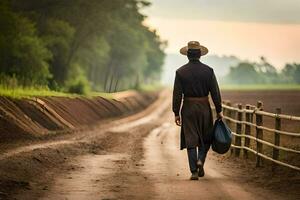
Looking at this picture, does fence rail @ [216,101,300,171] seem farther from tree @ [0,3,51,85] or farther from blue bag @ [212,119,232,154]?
tree @ [0,3,51,85]

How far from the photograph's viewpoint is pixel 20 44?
4397 centimetres

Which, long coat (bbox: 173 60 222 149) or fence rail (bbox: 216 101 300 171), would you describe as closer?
long coat (bbox: 173 60 222 149)

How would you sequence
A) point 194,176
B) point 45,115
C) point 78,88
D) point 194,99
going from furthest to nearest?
1. point 78,88
2. point 45,115
3. point 194,99
4. point 194,176

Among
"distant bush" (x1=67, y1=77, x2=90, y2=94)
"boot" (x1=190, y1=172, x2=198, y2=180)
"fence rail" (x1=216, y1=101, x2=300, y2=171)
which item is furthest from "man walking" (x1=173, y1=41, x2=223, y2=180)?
"distant bush" (x1=67, y1=77, x2=90, y2=94)

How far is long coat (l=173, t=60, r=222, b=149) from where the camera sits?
13.0 meters

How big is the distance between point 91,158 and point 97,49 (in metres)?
46.5

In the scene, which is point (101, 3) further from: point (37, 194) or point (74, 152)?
point (37, 194)

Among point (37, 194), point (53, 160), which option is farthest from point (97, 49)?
point (37, 194)

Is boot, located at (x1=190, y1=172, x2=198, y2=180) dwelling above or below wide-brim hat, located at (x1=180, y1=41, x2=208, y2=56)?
below

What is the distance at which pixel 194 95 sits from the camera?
42.7 ft

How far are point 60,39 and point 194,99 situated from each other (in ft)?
126

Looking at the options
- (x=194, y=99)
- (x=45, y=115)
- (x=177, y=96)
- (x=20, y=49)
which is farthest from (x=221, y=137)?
(x=20, y=49)

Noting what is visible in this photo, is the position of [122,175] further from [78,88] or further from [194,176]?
[78,88]

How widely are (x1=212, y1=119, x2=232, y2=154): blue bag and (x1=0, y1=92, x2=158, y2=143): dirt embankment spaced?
8267mm
